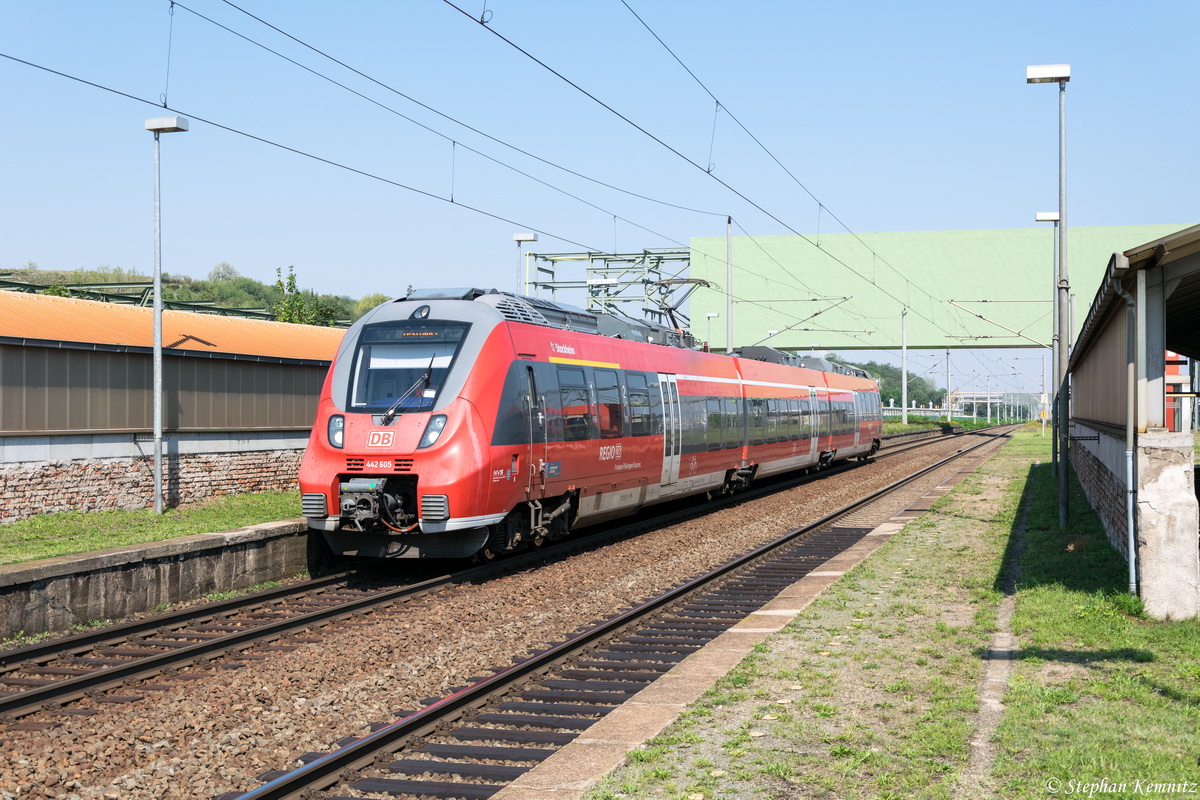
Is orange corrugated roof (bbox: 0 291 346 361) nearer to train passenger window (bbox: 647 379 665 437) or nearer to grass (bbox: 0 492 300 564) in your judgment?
grass (bbox: 0 492 300 564)

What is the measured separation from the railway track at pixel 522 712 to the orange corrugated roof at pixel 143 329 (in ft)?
39.3

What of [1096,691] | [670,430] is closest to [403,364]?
[670,430]

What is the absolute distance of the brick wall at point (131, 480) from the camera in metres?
16.9

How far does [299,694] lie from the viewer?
324 inches

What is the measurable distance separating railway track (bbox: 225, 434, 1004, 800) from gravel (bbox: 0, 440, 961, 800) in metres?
0.39

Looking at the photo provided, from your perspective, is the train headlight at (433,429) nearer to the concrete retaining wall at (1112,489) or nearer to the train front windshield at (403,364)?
the train front windshield at (403,364)

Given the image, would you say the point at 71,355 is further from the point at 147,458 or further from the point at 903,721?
the point at 903,721

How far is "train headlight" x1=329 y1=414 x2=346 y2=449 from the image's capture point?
13211mm

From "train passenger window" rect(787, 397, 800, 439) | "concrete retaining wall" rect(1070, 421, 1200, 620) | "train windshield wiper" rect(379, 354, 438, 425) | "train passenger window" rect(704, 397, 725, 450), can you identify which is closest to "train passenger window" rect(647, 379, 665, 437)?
"train passenger window" rect(704, 397, 725, 450)

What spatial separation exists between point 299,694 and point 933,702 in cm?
476

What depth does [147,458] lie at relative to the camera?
757 inches

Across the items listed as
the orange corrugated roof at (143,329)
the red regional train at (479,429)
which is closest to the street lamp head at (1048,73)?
→ the red regional train at (479,429)

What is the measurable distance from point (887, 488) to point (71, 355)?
729 inches

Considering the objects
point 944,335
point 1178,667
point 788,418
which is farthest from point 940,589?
point 944,335
